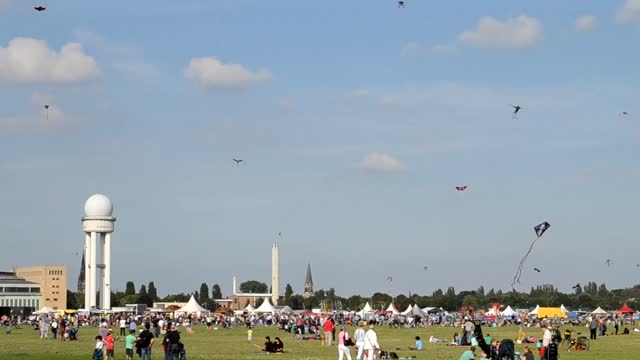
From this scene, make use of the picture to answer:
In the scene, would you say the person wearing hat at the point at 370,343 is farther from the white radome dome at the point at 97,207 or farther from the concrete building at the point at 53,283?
the concrete building at the point at 53,283

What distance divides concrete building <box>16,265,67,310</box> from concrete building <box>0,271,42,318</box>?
34.0 feet

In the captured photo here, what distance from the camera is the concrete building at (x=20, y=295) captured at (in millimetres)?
175750

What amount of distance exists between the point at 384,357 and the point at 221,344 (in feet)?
50.8

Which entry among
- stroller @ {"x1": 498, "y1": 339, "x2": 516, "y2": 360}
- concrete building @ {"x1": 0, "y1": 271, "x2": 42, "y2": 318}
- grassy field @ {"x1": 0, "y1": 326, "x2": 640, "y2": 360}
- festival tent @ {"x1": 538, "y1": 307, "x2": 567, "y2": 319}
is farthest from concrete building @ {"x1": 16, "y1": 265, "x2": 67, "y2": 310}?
stroller @ {"x1": 498, "y1": 339, "x2": 516, "y2": 360}

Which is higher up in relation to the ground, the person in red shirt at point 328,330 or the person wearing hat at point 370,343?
the person in red shirt at point 328,330

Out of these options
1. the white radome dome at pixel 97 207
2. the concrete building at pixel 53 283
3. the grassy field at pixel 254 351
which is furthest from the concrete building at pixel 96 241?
the grassy field at pixel 254 351

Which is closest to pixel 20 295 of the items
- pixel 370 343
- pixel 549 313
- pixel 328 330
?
pixel 549 313

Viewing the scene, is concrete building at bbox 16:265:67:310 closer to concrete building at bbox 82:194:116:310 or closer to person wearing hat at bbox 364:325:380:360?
concrete building at bbox 82:194:116:310

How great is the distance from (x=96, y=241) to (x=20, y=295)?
105ft

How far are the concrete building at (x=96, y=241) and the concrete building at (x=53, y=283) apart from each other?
3919cm

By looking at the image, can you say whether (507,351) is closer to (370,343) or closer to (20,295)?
(370,343)

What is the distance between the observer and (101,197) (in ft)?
505

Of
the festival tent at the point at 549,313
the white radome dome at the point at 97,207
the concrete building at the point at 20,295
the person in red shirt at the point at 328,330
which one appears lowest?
the person in red shirt at the point at 328,330

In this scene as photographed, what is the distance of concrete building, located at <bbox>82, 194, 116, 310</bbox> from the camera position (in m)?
152
